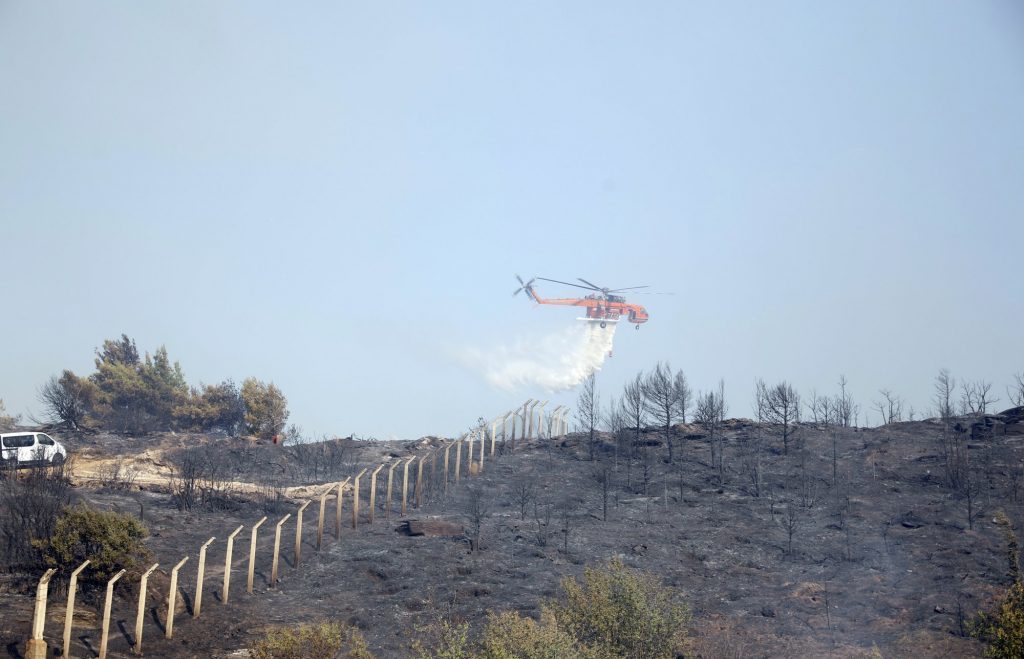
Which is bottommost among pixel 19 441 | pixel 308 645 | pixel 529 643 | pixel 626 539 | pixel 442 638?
pixel 308 645

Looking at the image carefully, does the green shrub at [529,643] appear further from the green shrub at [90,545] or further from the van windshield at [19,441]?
the van windshield at [19,441]

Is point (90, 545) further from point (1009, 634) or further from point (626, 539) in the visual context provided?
point (1009, 634)

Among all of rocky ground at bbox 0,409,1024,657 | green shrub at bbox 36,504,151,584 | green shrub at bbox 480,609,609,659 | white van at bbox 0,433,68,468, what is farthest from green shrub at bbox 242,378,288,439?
green shrub at bbox 480,609,609,659

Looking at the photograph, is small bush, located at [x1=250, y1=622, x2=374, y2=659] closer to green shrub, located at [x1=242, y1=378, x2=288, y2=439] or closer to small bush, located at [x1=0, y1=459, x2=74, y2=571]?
small bush, located at [x1=0, y1=459, x2=74, y2=571]

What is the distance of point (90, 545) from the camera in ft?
93.6

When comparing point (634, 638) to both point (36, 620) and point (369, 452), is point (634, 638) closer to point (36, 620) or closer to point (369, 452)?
point (36, 620)

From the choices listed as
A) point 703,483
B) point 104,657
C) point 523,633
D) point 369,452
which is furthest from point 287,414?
point 523,633

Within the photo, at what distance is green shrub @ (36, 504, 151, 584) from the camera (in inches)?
1104

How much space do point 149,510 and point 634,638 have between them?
22.8 meters

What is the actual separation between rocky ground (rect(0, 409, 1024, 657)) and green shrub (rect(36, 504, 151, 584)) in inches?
32.5

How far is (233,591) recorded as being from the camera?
99.2ft

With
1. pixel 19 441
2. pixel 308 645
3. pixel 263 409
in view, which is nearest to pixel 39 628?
pixel 308 645

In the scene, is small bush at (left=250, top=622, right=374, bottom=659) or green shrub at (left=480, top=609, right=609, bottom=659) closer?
green shrub at (left=480, top=609, right=609, bottom=659)

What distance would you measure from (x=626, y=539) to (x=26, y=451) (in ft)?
89.0
